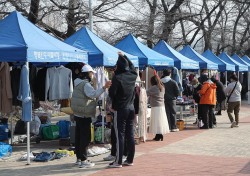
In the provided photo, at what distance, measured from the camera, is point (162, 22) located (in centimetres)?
2848

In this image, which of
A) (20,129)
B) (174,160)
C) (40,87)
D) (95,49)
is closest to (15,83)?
(40,87)

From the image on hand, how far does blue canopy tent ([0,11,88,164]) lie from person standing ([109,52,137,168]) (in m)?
1.67

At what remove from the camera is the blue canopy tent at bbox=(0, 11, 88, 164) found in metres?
8.41

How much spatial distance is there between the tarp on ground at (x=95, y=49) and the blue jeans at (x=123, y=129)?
2.94 m

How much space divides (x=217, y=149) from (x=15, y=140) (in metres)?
5.27

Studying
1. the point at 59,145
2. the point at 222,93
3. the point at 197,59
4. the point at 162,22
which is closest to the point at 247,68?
the point at 162,22

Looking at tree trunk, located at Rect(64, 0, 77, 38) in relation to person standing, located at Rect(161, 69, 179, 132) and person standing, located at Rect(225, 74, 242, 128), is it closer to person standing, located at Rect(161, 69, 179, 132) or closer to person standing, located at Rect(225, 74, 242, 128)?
person standing, located at Rect(161, 69, 179, 132)

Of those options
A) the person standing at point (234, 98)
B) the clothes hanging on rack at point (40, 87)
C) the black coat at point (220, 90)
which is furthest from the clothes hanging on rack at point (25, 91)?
the black coat at point (220, 90)

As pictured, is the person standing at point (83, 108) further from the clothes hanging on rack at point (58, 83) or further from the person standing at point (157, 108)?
the person standing at point (157, 108)

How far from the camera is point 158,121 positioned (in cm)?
1152

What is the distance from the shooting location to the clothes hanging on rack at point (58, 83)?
10.5m

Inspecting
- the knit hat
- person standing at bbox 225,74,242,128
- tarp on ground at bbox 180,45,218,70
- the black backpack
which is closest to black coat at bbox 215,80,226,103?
person standing at bbox 225,74,242,128

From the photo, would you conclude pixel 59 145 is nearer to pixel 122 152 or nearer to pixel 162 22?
pixel 122 152

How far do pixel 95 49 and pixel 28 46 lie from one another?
3010 mm
